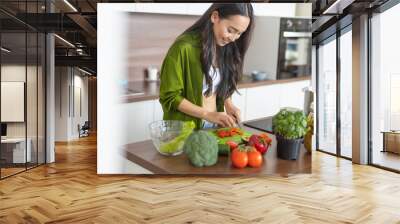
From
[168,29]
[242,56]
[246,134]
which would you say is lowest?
[246,134]

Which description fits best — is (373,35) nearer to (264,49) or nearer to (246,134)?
(264,49)

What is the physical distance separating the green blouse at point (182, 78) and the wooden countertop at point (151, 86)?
0.33ft

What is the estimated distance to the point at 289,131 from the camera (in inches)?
208

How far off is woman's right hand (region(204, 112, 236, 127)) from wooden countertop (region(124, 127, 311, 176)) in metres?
0.27

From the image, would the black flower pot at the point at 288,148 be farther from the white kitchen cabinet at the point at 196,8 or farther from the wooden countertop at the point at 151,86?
the white kitchen cabinet at the point at 196,8

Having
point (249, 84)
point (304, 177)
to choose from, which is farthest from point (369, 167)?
point (249, 84)

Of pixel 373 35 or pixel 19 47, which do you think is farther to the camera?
pixel 373 35

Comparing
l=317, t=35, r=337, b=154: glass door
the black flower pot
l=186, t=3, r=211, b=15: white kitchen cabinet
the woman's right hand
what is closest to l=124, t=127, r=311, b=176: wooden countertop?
the black flower pot

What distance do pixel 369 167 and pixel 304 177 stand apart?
5.89ft

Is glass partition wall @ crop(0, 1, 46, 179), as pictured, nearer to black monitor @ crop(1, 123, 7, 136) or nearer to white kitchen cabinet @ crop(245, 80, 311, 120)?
black monitor @ crop(1, 123, 7, 136)

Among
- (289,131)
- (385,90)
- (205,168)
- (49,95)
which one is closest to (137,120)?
(205,168)

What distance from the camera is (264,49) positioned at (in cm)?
543

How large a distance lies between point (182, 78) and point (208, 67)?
39cm

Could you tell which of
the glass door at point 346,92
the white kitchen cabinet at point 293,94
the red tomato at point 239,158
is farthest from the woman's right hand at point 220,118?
the glass door at point 346,92
